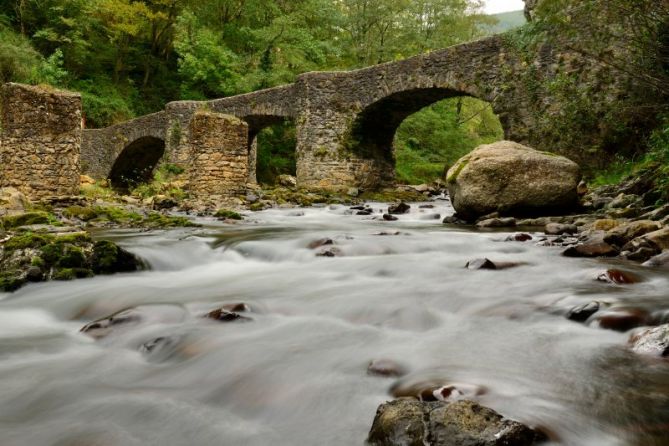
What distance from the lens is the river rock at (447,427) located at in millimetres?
1668

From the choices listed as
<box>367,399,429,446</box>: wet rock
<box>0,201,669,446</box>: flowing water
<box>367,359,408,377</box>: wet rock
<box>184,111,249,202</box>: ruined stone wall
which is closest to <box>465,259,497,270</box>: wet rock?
<box>0,201,669,446</box>: flowing water

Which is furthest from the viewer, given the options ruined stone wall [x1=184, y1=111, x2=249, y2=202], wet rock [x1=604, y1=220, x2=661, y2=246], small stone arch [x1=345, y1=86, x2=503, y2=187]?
small stone arch [x1=345, y1=86, x2=503, y2=187]

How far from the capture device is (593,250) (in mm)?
4902

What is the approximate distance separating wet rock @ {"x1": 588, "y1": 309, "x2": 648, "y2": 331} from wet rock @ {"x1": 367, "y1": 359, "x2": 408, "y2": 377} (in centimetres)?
112

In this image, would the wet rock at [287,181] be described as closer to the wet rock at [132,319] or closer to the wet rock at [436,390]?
the wet rock at [132,319]

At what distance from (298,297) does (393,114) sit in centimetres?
1398

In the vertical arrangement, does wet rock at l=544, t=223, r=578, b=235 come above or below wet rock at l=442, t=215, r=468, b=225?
above

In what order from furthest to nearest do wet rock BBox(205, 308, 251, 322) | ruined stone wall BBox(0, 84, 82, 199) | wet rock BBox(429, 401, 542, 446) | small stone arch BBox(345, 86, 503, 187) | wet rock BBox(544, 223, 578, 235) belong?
small stone arch BBox(345, 86, 503, 187) → ruined stone wall BBox(0, 84, 82, 199) → wet rock BBox(544, 223, 578, 235) → wet rock BBox(205, 308, 251, 322) → wet rock BBox(429, 401, 542, 446)

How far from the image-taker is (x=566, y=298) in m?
3.42

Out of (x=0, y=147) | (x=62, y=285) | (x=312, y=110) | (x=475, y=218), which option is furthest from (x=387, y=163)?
(x=62, y=285)

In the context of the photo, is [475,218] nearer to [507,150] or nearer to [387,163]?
[507,150]

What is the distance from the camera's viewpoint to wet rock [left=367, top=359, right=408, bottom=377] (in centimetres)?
251

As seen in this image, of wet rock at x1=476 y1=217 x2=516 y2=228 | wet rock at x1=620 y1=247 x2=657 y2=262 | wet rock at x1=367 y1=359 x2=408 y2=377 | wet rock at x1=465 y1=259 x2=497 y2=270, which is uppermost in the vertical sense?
wet rock at x1=620 y1=247 x2=657 y2=262

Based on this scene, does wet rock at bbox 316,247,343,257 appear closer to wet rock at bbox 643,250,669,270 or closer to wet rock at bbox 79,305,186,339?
wet rock at bbox 79,305,186,339
